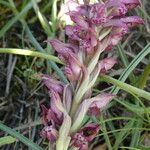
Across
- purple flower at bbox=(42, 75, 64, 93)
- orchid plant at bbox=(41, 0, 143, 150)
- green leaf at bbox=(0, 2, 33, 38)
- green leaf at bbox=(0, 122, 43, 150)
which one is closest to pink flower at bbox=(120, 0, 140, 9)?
orchid plant at bbox=(41, 0, 143, 150)

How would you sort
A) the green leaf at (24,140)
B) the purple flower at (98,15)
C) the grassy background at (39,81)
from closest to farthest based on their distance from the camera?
the purple flower at (98,15) < the green leaf at (24,140) < the grassy background at (39,81)

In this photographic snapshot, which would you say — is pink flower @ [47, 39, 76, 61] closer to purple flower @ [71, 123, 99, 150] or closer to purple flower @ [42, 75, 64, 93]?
purple flower @ [42, 75, 64, 93]

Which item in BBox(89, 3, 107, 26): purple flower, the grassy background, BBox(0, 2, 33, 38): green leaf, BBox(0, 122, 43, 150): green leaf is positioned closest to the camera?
BBox(89, 3, 107, 26): purple flower

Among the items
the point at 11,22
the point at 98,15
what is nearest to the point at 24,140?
the point at 98,15

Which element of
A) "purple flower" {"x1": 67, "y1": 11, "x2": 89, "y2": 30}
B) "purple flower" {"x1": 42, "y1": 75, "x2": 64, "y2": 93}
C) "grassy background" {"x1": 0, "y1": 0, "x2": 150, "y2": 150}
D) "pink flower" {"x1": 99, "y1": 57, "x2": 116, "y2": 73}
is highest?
"purple flower" {"x1": 67, "y1": 11, "x2": 89, "y2": 30}

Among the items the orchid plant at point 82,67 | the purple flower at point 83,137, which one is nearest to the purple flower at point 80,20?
the orchid plant at point 82,67

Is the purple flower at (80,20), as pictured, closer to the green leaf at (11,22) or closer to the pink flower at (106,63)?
the pink flower at (106,63)
